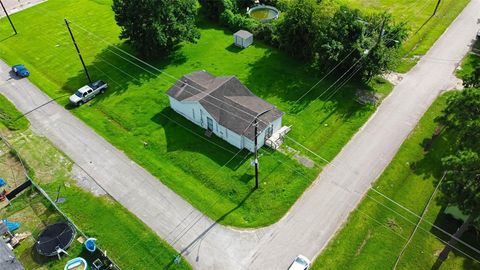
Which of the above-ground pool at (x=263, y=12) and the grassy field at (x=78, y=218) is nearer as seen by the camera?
the grassy field at (x=78, y=218)

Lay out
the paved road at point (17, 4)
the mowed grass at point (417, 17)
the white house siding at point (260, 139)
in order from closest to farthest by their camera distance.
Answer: the white house siding at point (260, 139), the mowed grass at point (417, 17), the paved road at point (17, 4)

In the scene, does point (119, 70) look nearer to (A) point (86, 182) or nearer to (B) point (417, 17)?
(A) point (86, 182)

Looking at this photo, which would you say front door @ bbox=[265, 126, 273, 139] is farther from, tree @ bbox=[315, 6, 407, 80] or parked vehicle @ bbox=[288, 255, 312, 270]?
parked vehicle @ bbox=[288, 255, 312, 270]

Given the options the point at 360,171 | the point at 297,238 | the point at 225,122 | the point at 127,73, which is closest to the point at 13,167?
the point at 127,73

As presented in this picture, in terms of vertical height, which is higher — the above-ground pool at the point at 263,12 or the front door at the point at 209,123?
the above-ground pool at the point at 263,12

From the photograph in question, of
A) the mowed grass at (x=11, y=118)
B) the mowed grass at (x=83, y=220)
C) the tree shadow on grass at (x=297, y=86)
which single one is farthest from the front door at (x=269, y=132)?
the mowed grass at (x=11, y=118)

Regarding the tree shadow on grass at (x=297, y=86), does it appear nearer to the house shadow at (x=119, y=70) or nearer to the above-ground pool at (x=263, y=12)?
the house shadow at (x=119, y=70)
